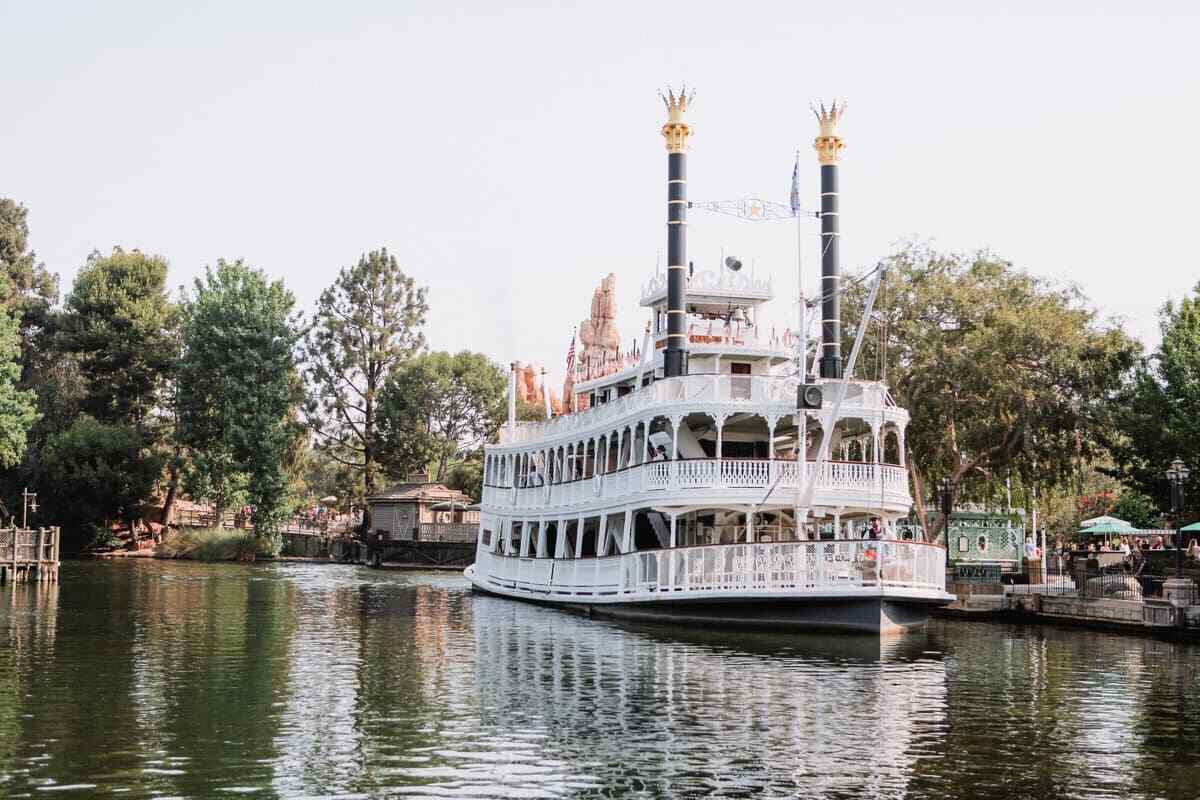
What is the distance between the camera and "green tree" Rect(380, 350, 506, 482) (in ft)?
291

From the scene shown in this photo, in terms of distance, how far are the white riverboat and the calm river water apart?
1.32 metres

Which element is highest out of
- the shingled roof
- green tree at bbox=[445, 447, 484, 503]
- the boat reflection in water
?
green tree at bbox=[445, 447, 484, 503]

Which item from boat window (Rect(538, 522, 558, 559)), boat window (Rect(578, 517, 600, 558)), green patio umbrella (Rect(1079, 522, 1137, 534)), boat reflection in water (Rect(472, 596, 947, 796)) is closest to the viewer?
boat reflection in water (Rect(472, 596, 947, 796))

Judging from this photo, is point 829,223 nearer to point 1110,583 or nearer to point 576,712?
point 1110,583

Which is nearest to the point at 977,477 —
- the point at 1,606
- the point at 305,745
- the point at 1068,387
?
the point at 1068,387

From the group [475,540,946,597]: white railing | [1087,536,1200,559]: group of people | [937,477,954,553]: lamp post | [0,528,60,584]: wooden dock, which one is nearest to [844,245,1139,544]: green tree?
[937,477,954,553]: lamp post

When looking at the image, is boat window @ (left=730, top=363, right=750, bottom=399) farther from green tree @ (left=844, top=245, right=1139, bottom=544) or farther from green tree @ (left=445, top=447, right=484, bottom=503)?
green tree @ (left=445, top=447, right=484, bottom=503)

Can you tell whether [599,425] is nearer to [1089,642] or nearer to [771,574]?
[771,574]

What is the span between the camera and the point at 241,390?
78.6m

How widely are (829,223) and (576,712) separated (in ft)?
89.4

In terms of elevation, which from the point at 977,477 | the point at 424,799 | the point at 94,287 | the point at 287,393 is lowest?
the point at 424,799

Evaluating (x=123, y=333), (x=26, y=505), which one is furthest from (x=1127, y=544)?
(x=123, y=333)

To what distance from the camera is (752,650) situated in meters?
29.7

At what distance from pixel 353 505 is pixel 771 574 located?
69066mm
